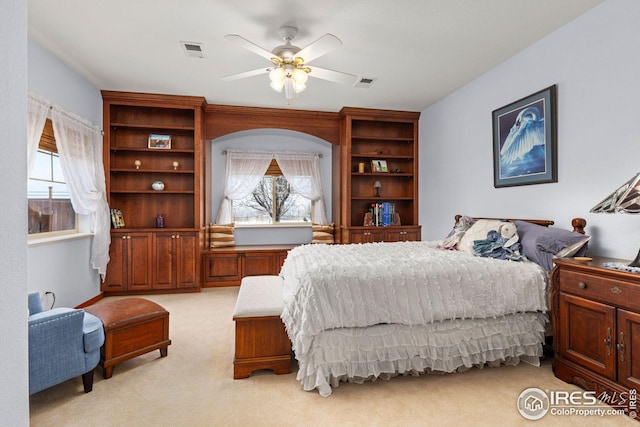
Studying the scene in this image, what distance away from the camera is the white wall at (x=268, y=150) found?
5.26 meters

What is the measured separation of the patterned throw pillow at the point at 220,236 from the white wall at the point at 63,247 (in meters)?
1.50

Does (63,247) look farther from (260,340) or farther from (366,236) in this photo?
(366,236)

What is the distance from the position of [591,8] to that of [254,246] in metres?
4.62

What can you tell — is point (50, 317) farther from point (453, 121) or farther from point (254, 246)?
point (453, 121)

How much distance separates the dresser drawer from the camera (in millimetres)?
1739

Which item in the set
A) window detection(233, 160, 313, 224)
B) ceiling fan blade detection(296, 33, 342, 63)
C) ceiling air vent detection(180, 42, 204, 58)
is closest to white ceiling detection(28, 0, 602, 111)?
ceiling air vent detection(180, 42, 204, 58)

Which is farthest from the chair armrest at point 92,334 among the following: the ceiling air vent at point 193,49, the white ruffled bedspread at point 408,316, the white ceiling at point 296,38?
the ceiling air vent at point 193,49

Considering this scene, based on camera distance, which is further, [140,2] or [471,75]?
[471,75]

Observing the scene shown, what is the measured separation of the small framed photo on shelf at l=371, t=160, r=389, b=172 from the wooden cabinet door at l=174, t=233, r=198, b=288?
283cm

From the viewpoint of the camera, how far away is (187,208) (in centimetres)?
478

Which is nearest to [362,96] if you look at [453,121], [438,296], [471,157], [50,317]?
[453,121]

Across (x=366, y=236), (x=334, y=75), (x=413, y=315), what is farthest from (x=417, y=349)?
(x=366, y=236)

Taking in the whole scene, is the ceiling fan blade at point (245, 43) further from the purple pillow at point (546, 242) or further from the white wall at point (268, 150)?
the white wall at point (268, 150)

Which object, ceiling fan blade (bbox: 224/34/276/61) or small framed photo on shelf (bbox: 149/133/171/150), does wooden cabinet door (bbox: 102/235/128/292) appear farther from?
ceiling fan blade (bbox: 224/34/276/61)
